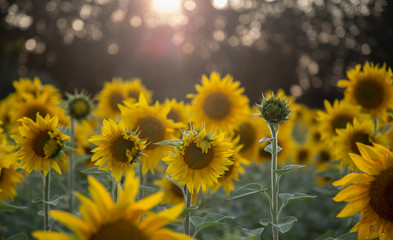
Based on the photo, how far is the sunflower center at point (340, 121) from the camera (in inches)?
134

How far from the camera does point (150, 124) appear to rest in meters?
2.66

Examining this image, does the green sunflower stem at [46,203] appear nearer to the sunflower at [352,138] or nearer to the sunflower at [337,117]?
the sunflower at [352,138]

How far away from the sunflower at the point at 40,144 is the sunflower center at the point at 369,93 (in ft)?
8.97

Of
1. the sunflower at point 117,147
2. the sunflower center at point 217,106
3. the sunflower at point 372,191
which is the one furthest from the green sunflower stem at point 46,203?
the sunflower center at point 217,106

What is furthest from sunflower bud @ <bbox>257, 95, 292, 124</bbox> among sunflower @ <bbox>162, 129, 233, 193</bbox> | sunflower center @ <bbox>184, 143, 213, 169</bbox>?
sunflower center @ <bbox>184, 143, 213, 169</bbox>

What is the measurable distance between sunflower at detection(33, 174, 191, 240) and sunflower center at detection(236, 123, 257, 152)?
289 centimetres

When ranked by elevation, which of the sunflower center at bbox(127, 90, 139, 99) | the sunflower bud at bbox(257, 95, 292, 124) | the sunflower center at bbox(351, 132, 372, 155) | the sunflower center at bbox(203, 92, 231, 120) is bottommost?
the sunflower bud at bbox(257, 95, 292, 124)

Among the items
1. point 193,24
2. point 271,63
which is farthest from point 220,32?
point 271,63

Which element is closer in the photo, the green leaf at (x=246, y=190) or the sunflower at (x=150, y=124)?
the green leaf at (x=246, y=190)

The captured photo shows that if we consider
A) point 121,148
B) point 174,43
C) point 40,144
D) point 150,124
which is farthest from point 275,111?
point 174,43

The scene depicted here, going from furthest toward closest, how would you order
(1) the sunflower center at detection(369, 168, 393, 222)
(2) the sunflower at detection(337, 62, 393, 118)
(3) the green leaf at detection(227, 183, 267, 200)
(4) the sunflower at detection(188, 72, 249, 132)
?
(4) the sunflower at detection(188, 72, 249, 132) < (2) the sunflower at detection(337, 62, 393, 118) < (3) the green leaf at detection(227, 183, 267, 200) < (1) the sunflower center at detection(369, 168, 393, 222)

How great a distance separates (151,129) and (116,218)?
Result: 1.49 meters

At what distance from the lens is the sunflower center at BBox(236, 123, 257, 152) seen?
4027 millimetres

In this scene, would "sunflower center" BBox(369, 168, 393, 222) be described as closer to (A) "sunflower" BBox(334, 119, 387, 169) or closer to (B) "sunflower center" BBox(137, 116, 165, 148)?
(A) "sunflower" BBox(334, 119, 387, 169)
